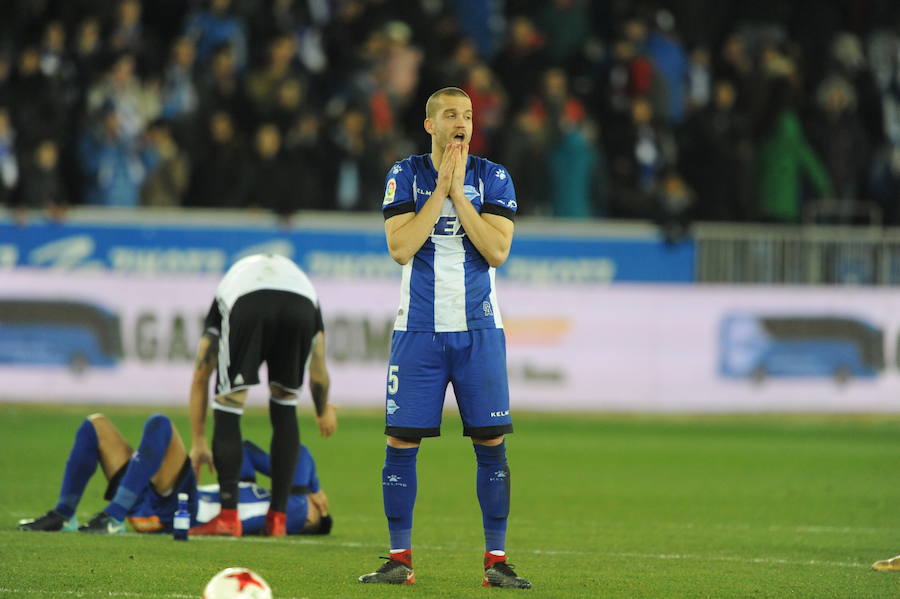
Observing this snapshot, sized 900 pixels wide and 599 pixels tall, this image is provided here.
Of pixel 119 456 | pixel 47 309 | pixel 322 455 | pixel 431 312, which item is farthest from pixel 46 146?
pixel 431 312

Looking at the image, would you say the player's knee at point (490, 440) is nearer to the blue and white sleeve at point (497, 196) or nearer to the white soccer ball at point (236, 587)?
the blue and white sleeve at point (497, 196)

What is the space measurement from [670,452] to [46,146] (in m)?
8.48

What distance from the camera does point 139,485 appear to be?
9062 mm

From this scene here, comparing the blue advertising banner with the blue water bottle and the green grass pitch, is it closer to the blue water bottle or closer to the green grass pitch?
the green grass pitch

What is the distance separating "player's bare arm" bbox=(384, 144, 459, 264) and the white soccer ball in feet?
6.40

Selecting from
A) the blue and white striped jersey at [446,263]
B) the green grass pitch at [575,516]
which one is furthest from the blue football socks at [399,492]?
the blue and white striped jersey at [446,263]

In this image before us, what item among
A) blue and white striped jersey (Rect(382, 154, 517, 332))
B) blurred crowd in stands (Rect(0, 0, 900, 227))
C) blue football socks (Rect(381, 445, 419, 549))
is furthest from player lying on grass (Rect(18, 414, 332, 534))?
blurred crowd in stands (Rect(0, 0, 900, 227))

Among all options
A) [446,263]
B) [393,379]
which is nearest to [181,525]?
[393,379]

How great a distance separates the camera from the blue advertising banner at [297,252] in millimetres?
18719

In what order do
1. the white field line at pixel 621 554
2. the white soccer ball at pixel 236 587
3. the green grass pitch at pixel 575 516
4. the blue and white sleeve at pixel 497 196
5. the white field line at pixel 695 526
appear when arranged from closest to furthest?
the white soccer ball at pixel 236 587
the blue and white sleeve at pixel 497 196
the green grass pitch at pixel 575 516
the white field line at pixel 621 554
the white field line at pixel 695 526

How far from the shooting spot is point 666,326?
62.4ft

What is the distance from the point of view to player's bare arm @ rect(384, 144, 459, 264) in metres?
7.33

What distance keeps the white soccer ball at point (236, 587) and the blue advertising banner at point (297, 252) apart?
1282 cm

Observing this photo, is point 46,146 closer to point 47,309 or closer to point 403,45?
point 47,309
